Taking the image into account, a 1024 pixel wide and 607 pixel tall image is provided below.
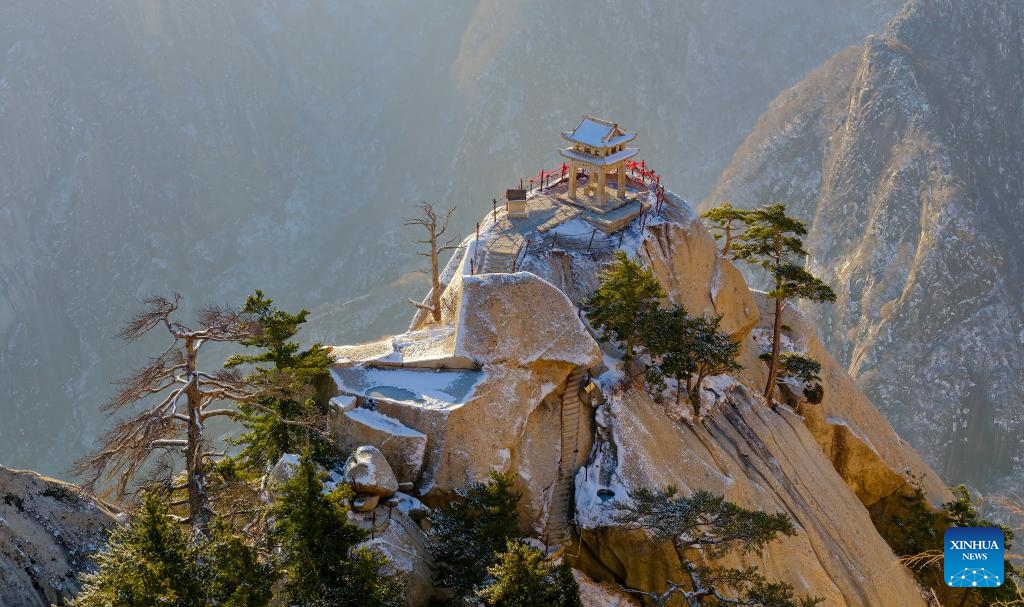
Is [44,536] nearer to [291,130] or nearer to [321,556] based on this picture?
[321,556]

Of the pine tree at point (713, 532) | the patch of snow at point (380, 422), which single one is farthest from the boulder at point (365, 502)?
the pine tree at point (713, 532)

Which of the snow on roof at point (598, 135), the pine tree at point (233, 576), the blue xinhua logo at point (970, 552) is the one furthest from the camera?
the snow on roof at point (598, 135)

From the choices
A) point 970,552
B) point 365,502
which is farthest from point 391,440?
point 970,552

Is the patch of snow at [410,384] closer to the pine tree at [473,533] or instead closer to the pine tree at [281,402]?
the pine tree at [281,402]

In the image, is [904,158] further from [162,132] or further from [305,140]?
[162,132]

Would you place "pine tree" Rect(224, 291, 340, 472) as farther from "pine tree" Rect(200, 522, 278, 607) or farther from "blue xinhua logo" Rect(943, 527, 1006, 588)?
"blue xinhua logo" Rect(943, 527, 1006, 588)

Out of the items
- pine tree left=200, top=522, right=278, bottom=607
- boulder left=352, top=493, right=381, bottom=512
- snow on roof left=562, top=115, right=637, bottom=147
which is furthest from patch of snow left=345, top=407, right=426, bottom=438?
snow on roof left=562, top=115, right=637, bottom=147

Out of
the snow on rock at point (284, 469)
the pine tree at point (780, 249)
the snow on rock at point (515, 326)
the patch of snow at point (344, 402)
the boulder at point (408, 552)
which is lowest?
the boulder at point (408, 552)
